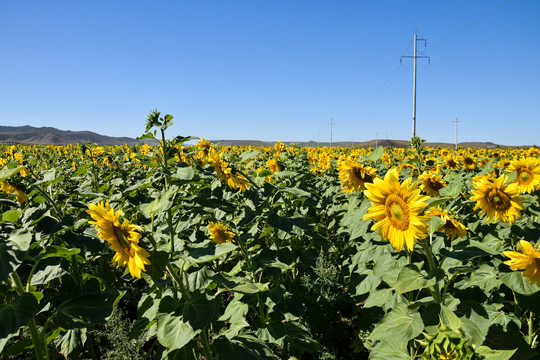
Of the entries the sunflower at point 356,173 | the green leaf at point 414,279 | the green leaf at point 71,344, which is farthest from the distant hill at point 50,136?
the green leaf at point 414,279

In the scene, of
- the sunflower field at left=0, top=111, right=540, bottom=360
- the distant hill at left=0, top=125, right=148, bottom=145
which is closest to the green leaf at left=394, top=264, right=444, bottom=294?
the sunflower field at left=0, top=111, right=540, bottom=360

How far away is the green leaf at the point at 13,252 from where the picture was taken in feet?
4.13

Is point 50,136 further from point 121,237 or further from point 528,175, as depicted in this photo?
point 528,175

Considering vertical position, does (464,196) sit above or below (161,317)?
above

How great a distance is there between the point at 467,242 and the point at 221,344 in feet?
4.81

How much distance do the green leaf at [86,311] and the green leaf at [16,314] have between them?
0.19 meters

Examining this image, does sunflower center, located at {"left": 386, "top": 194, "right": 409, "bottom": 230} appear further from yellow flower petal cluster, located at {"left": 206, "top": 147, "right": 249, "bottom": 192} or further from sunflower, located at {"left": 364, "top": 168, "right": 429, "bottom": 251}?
yellow flower petal cluster, located at {"left": 206, "top": 147, "right": 249, "bottom": 192}

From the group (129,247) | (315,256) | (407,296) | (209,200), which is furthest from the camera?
(315,256)

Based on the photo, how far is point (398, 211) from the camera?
1588 millimetres

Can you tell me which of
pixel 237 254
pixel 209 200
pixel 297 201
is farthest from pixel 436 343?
pixel 237 254

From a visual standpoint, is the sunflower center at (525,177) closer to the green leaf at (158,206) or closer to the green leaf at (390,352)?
the green leaf at (390,352)

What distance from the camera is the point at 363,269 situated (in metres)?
2.55

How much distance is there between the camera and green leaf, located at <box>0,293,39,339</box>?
133cm

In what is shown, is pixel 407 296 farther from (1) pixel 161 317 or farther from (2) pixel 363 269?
(1) pixel 161 317
